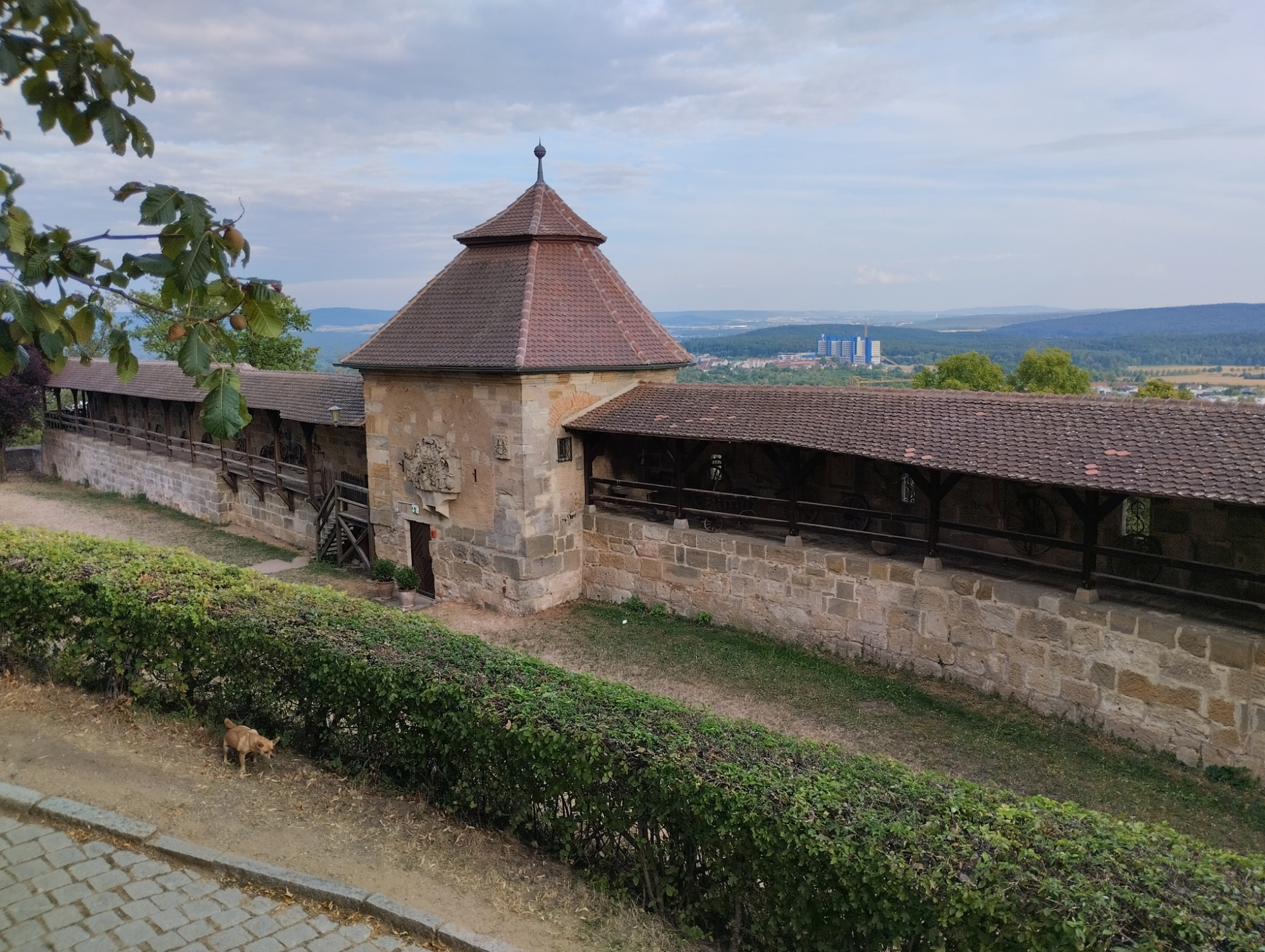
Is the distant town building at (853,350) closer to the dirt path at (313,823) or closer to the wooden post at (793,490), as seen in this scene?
the wooden post at (793,490)

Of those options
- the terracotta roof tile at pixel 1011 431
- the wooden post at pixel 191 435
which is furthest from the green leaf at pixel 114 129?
the wooden post at pixel 191 435

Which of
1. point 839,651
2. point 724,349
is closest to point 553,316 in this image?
point 839,651

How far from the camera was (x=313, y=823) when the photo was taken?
5.90 m

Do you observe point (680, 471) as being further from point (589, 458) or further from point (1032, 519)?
point (1032, 519)

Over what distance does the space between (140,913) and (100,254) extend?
3628mm

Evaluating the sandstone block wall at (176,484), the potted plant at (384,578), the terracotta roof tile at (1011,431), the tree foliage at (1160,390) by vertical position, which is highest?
the terracotta roof tile at (1011,431)

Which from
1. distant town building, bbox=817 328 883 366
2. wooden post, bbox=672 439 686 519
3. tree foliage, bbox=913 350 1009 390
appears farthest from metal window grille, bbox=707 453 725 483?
distant town building, bbox=817 328 883 366

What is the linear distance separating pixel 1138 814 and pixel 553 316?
402 inches

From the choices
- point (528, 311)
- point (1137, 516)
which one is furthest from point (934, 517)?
point (528, 311)

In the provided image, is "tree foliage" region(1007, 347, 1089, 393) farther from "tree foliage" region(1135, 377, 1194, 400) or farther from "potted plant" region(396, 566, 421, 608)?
"potted plant" region(396, 566, 421, 608)

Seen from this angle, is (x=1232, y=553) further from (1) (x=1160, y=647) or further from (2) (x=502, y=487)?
(2) (x=502, y=487)

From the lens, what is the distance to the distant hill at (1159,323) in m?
87.5

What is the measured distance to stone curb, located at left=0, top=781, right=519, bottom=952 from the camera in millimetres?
4785

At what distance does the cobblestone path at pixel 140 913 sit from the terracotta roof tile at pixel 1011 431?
7.53 m
